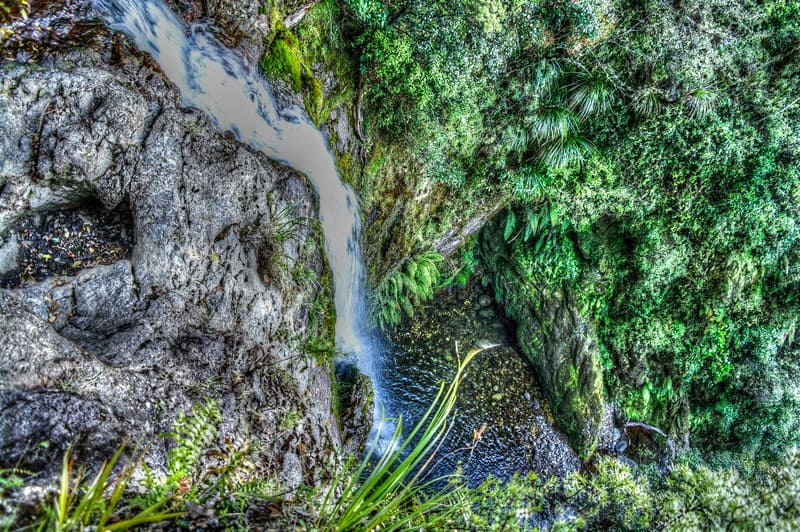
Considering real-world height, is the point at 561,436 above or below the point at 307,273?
below

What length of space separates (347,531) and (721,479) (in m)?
3.80

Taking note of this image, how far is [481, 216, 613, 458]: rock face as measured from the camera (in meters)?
6.86

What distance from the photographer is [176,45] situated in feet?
12.5

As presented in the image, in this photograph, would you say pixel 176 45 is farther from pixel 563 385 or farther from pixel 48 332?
pixel 563 385

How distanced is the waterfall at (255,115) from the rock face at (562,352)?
2996 mm

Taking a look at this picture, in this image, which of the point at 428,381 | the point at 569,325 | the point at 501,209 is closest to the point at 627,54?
the point at 501,209

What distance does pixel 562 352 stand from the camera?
702cm

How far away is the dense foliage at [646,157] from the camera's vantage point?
5.25 meters

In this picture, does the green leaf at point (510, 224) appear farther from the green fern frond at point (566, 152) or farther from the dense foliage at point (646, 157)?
the green fern frond at point (566, 152)

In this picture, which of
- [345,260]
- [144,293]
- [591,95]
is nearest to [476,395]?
[345,260]

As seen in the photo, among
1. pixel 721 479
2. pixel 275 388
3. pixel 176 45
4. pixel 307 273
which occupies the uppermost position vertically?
pixel 176 45

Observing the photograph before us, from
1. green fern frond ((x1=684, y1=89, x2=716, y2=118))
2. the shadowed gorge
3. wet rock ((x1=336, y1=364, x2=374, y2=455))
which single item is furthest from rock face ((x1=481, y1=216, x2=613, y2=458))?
wet rock ((x1=336, y1=364, x2=374, y2=455))

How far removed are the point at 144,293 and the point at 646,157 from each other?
6.52m

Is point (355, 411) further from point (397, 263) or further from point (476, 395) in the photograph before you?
point (476, 395)
